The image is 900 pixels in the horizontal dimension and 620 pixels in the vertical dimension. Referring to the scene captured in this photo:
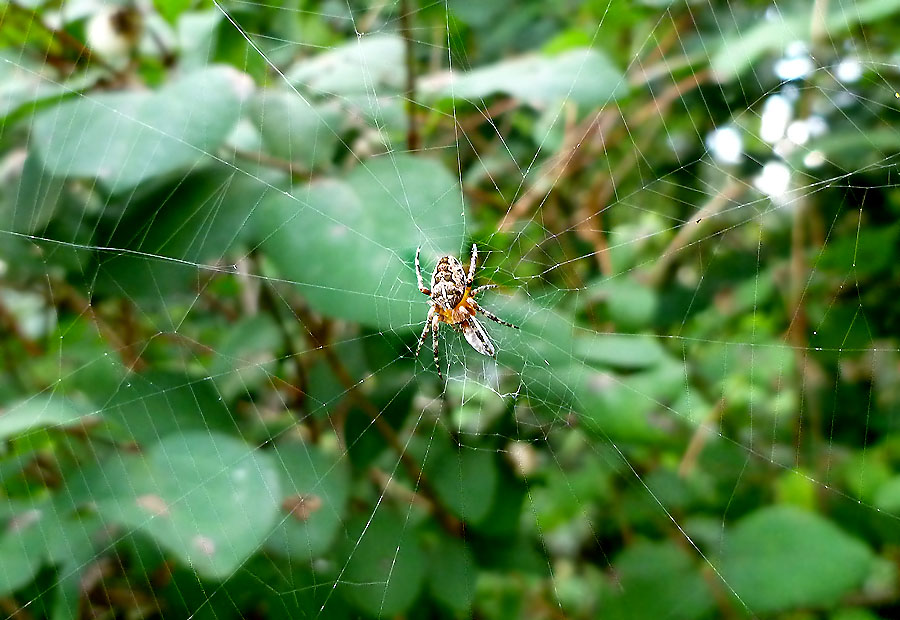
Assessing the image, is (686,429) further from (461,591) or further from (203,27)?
(203,27)

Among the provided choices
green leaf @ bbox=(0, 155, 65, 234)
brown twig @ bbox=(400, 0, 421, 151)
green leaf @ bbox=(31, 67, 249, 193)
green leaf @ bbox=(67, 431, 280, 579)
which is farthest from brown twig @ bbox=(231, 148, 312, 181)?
green leaf @ bbox=(67, 431, 280, 579)

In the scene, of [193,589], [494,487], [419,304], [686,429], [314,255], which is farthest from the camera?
[419,304]

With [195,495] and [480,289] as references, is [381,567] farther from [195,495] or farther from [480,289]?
[480,289]

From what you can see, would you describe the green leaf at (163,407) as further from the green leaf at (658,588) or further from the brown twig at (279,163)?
the green leaf at (658,588)

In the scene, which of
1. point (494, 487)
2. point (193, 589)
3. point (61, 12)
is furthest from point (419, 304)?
point (61, 12)

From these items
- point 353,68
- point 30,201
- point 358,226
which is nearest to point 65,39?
point 30,201

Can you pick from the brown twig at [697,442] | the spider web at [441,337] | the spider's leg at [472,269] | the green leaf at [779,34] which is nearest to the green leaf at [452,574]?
the spider web at [441,337]
